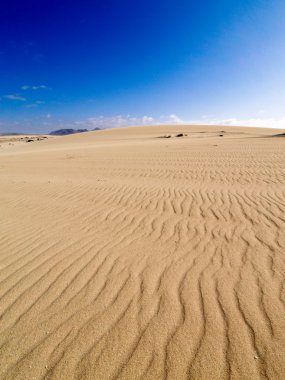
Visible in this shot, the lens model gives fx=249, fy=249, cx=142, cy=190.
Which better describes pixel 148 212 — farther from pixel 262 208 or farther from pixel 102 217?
pixel 262 208

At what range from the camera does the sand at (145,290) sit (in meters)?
2.05

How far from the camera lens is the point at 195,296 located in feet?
8.99

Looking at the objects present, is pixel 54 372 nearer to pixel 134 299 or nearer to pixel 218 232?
pixel 134 299

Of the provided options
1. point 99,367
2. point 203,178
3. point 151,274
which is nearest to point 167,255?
point 151,274

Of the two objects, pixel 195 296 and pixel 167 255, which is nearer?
pixel 195 296

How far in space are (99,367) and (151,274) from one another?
131cm

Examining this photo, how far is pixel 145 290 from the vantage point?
9.49 ft

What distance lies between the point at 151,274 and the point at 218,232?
1.67 meters

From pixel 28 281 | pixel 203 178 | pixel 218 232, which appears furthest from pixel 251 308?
pixel 203 178

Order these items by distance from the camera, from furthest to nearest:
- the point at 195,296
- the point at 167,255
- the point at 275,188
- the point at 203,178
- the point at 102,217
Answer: the point at 203,178 < the point at 275,188 < the point at 102,217 < the point at 167,255 < the point at 195,296

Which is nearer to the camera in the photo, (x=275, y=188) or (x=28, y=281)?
(x=28, y=281)

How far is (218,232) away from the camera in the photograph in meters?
4.30

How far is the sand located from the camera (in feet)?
6.74

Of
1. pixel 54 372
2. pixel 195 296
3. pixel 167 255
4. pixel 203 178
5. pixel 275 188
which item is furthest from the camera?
pixel 203 178
